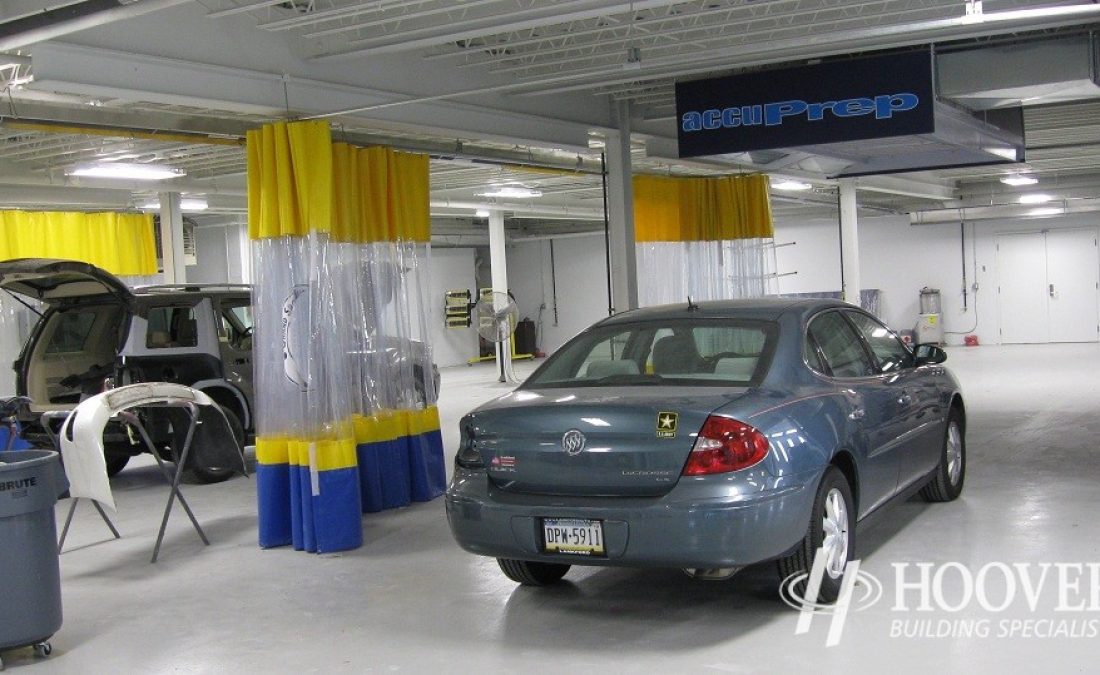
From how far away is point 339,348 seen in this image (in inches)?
266

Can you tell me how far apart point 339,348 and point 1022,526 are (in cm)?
410

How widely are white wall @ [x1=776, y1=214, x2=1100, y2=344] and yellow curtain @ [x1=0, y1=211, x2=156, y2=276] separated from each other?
15788 millimetres

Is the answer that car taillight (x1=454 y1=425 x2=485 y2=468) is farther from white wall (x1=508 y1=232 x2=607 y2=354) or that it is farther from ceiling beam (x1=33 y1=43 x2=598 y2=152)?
A: white wall (x1=508 y1=232 x2=607 y2=354)

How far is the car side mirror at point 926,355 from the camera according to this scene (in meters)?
6.11

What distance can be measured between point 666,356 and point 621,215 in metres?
4.87

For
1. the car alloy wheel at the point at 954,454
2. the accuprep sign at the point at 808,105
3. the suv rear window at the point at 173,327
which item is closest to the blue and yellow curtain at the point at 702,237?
the accuprep sign at the point at 808,105

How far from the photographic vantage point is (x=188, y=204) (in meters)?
14.6

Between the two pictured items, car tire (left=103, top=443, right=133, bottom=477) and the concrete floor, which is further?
car tire (left=103, top=443, right=133, bottom=477)

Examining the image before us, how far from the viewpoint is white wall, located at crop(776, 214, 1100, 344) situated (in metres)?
23.7

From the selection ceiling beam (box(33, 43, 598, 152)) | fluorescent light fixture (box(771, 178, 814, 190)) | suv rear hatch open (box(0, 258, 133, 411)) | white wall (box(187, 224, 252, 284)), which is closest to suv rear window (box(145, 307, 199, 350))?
suv rear hatch open (box(0, 258, 133, 411))

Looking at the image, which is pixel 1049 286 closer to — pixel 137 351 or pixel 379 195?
pixel 379 195

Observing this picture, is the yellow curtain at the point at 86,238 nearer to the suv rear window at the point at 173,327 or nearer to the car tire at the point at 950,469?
the suv rear window at the point at 173,327

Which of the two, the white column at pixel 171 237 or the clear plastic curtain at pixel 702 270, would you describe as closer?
the clear plastic curtain at pixel 702 270

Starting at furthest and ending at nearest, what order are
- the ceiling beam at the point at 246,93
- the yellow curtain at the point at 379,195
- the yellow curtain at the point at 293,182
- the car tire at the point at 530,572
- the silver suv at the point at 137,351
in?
the silver suv at the point at 137,351, the yellow curtain at the point at 379,195, the yellow curtain at the point at 293,182, the ceiling beam at the point at 246,93, the car tire at the point at 530,572
